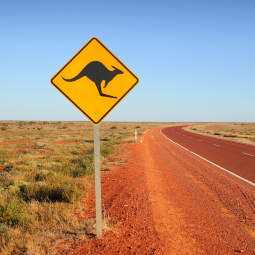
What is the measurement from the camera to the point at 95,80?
10.2 feet

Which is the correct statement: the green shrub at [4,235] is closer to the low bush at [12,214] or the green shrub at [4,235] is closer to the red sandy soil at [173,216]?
the low bush at [12,214]

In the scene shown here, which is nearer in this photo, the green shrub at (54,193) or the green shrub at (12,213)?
the green shrub at (12,213)

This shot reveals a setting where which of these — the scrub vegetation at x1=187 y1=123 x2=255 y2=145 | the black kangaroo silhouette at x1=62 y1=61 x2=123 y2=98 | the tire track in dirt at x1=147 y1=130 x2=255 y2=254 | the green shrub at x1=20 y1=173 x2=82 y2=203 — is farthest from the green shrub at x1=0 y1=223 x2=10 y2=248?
the scrub vegetation at x1=187 y1=123 x2=255 y2=145

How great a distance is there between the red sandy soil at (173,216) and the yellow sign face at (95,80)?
6.55 feet

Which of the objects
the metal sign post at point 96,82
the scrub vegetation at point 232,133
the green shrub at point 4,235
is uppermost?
the metal sign post at point 96,82

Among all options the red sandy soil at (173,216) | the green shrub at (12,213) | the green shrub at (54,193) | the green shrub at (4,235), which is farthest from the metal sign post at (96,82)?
the green shrub at (54,193)

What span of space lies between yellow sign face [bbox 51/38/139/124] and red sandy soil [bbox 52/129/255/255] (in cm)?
200

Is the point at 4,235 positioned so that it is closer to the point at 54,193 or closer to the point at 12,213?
the point at 12,213

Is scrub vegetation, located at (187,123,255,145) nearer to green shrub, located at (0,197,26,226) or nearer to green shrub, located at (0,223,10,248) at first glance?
green shrub, located at (0,197,26,226)

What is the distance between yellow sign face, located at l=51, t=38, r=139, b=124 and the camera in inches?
119

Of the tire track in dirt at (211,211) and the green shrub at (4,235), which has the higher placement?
the green shrub at (4,235)

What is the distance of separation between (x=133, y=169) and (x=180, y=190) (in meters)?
3.01

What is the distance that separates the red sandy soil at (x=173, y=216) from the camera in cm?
316

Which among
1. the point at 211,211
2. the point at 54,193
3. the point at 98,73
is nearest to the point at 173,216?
the point at 211,211
